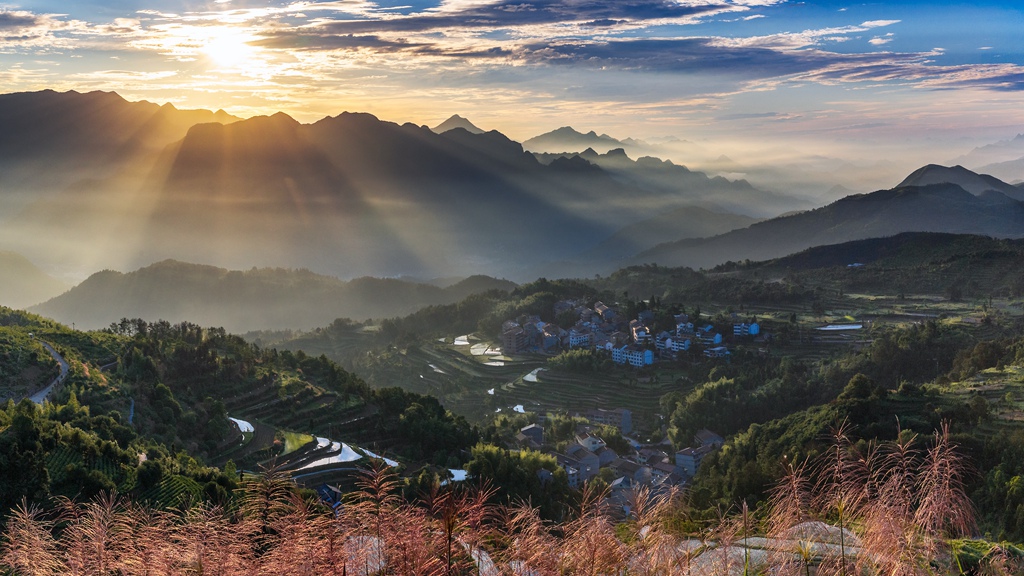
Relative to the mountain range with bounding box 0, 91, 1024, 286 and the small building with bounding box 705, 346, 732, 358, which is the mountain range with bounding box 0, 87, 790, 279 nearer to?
the mountain range with bounding box 0, 91, 1024, 286

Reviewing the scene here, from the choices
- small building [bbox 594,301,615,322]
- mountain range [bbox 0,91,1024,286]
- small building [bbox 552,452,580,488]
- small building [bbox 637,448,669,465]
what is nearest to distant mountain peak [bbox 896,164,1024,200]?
mountain range [bbox 0,91,1024,286]

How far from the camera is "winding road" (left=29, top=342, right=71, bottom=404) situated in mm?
17469

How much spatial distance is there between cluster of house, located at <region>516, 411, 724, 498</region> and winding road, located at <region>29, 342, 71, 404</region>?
46.7 ft

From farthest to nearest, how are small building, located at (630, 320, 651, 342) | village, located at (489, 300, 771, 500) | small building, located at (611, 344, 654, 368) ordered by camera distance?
1. small building, located at (630, 320, 651, 342)
2. small building, located at (611, 344, 654, 368)
3. village, located at (489, 300, 771, 500)

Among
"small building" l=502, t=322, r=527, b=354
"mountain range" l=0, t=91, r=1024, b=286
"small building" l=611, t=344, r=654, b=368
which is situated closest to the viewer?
"small building" l=611, t=344, r=654, b=368

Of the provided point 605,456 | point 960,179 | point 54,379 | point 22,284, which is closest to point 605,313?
point 605,456

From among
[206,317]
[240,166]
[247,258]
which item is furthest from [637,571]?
[240,166]

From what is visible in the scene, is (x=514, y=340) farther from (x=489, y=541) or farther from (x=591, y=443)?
(x=489, y=541)

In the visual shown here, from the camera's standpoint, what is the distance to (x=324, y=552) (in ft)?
16.1

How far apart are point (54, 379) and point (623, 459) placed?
1756cm

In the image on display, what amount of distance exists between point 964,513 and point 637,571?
99.2 inches

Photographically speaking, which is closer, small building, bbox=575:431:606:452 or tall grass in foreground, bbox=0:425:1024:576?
tall grass in foreground, bbox=0:425:1024:576

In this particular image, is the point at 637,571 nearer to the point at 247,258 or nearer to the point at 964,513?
the point at 964,513

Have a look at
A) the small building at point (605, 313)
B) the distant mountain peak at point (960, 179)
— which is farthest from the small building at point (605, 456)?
the distant mountain peak at point (960, 179)
